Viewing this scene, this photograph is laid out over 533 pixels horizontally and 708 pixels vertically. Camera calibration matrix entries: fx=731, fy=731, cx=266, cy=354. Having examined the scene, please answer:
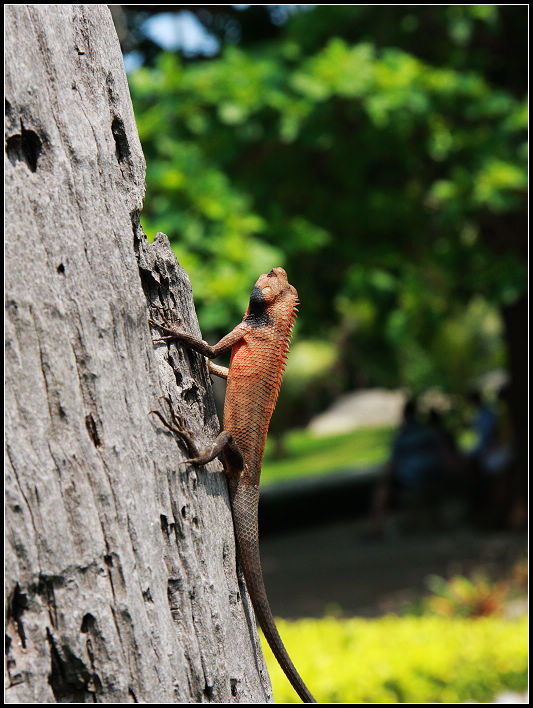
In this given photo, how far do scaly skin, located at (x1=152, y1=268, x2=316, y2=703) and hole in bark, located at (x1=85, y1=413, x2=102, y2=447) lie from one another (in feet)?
1.01

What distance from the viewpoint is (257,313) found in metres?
2.64

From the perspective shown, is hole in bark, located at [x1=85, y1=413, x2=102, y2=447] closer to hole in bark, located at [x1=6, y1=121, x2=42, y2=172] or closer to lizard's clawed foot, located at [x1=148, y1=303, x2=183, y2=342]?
lizard's clawed foot, located at [x1=148, y1=303, x2=183, y2=342]

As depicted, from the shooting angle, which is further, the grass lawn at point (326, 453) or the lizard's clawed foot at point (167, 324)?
the grass lawn at point (326, 453)

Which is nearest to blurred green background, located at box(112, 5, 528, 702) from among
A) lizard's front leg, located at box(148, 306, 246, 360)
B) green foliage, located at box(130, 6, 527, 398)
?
green foliage, located at box(130, 6, 527, 398)

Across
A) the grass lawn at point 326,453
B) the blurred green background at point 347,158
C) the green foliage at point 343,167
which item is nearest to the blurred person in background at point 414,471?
the blurred green background at point 347,158

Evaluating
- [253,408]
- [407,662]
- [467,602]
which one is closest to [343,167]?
[467,602]

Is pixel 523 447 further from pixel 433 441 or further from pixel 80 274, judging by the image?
pixel 80 274

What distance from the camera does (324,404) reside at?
2809cm

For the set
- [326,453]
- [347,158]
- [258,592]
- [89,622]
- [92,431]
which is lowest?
[89,622]

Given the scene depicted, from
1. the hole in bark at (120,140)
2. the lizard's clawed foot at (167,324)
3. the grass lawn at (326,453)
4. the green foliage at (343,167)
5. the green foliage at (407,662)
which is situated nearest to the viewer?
the hole in bark at (120,140)

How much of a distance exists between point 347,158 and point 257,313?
4796 mm

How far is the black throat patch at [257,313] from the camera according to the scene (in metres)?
2.61

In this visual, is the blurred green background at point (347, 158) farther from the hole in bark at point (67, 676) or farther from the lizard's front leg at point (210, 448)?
the hole in bark at point (67, 676)

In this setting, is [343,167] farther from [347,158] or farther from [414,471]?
[414,471]
